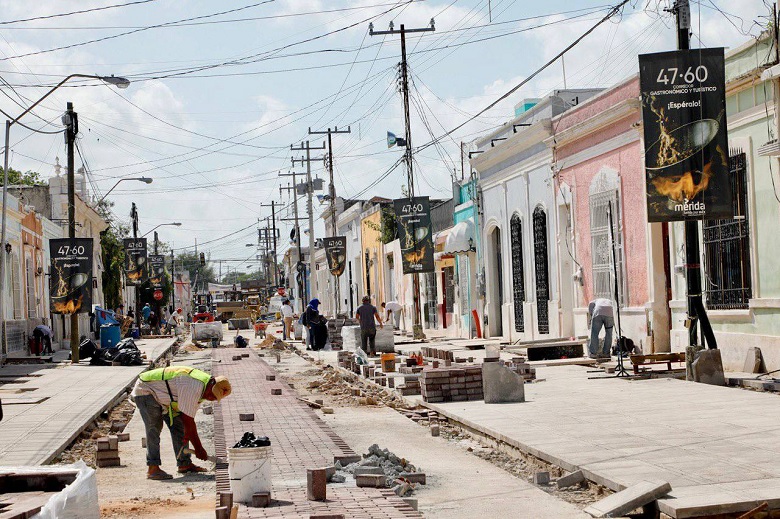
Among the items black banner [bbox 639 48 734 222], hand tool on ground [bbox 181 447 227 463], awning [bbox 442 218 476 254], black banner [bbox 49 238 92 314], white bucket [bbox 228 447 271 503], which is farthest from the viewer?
awning [bbox 442 218 476 254]

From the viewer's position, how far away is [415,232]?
33.2 m

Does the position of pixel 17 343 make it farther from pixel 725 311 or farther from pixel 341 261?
pixel 725 311

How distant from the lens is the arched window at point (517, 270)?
3114 cm

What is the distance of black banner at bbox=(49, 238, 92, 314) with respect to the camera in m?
30.4

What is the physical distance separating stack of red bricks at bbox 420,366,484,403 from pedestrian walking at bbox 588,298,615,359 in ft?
16.4

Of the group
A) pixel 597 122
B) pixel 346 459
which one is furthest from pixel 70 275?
pixel 346 459

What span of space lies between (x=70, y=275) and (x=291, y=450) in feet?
68.6

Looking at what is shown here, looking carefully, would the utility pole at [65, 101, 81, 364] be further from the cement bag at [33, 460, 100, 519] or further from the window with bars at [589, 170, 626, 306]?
the cement bag at [33, 460, 100, 519]

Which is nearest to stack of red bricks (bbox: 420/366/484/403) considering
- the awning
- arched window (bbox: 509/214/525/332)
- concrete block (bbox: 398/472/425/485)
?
concrete block (bbox: 398/472/425/485)

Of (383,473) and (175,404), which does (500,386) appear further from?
(383,473)

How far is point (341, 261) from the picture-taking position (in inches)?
1861

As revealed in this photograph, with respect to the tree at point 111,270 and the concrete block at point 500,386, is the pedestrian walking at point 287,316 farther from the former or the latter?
the concrete block at point 500,386

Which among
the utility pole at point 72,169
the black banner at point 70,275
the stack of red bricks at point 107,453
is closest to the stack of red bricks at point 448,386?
the stack of red bricks at point 107,453

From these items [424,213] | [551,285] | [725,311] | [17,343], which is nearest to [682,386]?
[725,311]
